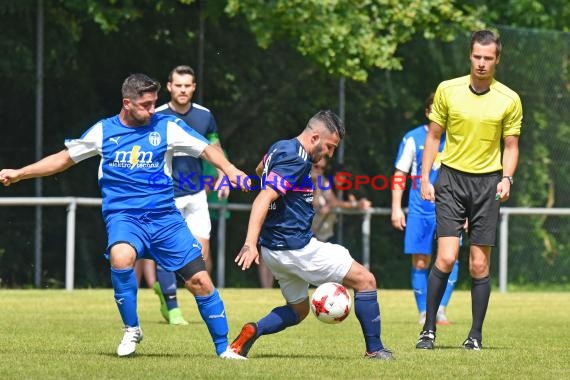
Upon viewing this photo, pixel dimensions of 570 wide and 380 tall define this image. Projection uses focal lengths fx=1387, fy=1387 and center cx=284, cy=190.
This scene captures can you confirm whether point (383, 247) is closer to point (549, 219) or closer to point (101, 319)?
point (549, 219)

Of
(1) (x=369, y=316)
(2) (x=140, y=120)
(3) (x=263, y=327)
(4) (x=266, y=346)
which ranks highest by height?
(2) (x=140, y=120)

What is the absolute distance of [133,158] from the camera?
8.93 meters

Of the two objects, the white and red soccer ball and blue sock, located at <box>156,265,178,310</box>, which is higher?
the white and red soccer ball

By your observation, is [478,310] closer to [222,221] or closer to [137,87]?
[137,87]

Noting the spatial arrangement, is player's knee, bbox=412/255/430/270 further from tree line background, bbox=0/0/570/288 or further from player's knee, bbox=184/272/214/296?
tree line background, bbox=0/0/570/288

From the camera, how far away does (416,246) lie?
12.8 meters

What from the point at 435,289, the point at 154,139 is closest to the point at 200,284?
the point at 154,139

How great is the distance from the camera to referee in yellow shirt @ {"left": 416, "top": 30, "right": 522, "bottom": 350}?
9.75 m

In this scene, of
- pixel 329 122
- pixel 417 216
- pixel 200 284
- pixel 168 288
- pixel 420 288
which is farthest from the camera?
pixel 417 216

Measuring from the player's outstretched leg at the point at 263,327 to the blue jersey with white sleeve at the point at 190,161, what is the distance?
3524 millimetres

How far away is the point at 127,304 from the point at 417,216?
4724 mm

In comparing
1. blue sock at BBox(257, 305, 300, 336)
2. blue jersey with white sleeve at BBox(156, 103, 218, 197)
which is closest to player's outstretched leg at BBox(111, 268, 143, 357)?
blue sock at BBox(257, 305, 300, 336)

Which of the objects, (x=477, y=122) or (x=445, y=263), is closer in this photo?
(x=477, y=122)

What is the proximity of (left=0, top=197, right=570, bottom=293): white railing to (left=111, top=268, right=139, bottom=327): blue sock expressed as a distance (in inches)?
312
